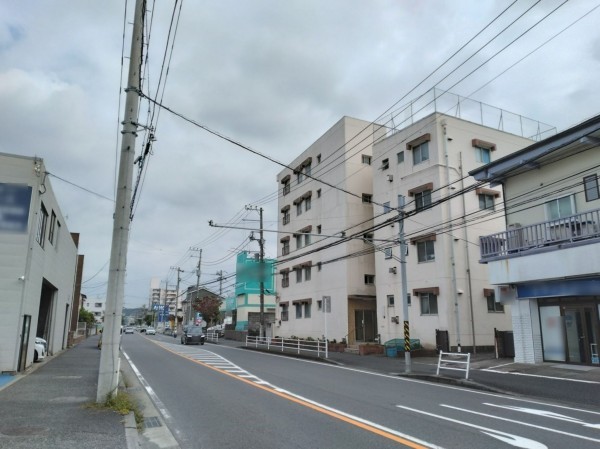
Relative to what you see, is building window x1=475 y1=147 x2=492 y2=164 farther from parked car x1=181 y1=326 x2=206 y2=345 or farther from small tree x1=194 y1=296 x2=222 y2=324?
small tree x1=194 y1=296 x2=222 y2=324

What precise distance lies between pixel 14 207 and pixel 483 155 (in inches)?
969

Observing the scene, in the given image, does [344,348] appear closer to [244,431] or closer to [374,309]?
[374,309]

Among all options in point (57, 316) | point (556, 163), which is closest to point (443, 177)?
point (556, 163)

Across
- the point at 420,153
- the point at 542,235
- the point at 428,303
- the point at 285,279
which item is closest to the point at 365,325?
the point at 428,303

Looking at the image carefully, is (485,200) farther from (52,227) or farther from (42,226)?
(52,227)

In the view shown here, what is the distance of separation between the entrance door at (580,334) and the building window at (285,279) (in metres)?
27.0

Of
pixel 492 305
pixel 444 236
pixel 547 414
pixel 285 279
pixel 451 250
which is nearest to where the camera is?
pixel 547 414

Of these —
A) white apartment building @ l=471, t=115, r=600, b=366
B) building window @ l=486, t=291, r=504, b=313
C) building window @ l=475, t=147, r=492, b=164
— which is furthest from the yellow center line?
building window @ l=475, t=147, r=492, b=164

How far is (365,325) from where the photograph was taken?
33531 millimetres

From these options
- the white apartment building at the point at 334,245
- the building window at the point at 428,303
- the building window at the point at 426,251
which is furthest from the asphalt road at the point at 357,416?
the white apartment building at the point at 334,245

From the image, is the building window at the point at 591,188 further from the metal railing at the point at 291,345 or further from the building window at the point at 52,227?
the building window at the point at 52,227

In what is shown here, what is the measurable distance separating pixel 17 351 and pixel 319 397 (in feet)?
34.6

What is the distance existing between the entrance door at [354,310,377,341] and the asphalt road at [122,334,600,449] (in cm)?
1864

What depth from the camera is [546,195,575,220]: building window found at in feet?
60.2
